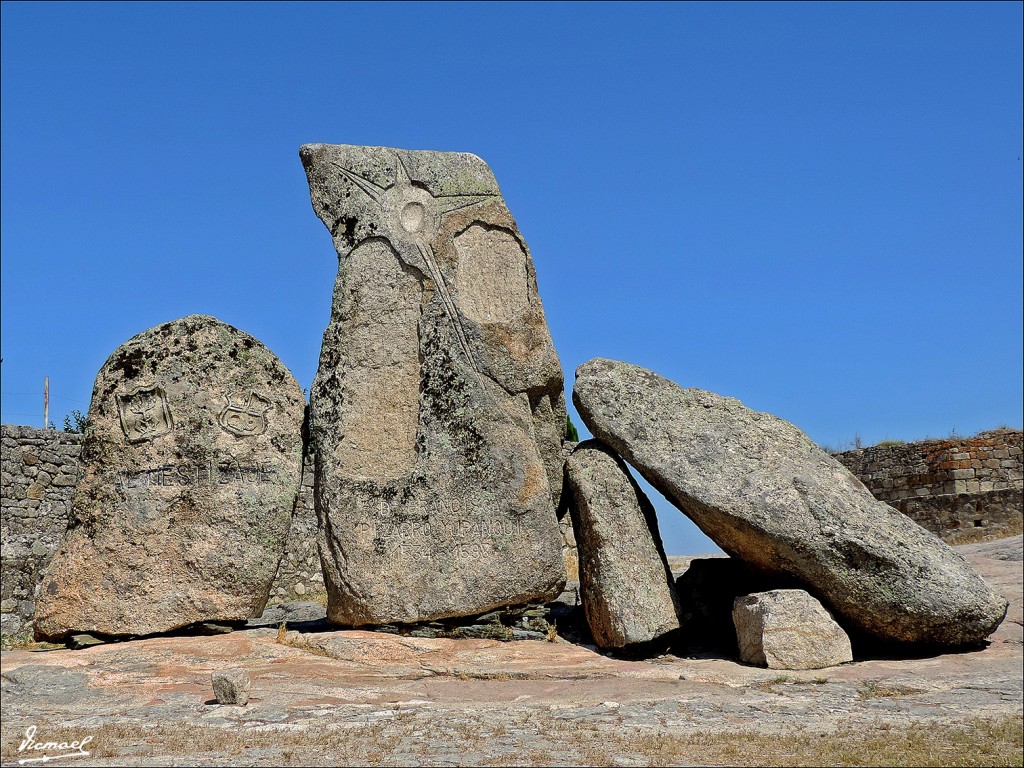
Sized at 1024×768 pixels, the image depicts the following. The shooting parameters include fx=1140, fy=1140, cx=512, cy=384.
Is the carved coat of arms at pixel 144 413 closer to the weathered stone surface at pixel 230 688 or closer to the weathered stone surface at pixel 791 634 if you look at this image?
the weathered stone surface at pixel 230 688

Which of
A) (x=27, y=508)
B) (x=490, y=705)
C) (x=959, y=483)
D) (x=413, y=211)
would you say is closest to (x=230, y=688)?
(x=490, y=705)

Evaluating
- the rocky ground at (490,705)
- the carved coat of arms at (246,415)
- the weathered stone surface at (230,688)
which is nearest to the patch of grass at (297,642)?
the rocky ground at (490,705)

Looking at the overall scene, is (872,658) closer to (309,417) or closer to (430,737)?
(430,737)

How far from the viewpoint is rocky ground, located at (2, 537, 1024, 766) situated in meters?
6.12

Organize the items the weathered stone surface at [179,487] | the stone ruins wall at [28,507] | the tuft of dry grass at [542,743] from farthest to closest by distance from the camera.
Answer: the stone ruins wall at [28,507] → the weathered stone surface at [179,487] → the tuft of dry grass at [542,743]

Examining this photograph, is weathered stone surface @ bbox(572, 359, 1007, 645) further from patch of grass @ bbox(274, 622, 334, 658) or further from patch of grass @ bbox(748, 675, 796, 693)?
patch of grass @ bbox(274, 622, 334, 658)

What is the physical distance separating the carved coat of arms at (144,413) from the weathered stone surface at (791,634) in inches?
199

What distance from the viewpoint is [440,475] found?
9.44 metres

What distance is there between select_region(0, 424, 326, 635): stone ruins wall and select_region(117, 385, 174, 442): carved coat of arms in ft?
16.6

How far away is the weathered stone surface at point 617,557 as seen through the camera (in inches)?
354

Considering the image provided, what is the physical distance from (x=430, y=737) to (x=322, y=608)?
614 cm

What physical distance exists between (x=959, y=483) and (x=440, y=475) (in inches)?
461

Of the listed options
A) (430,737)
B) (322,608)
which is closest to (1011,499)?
(322,608)

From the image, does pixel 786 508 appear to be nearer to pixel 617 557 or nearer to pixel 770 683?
pixel 617 557
